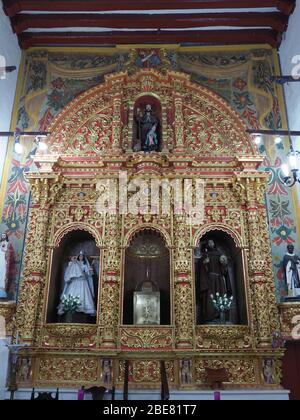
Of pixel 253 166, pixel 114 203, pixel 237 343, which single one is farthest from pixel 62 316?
pixel 253 166

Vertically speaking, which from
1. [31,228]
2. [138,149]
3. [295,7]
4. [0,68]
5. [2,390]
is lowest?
[2,390]

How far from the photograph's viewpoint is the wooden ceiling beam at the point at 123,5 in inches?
415

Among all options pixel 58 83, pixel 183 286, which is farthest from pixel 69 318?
pixel 58 83

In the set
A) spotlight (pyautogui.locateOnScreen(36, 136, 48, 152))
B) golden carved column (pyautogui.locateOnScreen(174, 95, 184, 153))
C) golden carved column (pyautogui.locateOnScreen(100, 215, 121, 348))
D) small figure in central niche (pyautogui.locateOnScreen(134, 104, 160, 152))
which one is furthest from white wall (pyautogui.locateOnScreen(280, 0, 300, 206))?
spotlight (pyautogui.locateOnScreen(36, 136, 48, 152))

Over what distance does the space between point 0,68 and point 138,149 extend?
3789 millimetres

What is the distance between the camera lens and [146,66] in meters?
11.3

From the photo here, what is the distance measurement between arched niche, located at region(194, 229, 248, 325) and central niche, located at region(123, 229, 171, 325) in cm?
79

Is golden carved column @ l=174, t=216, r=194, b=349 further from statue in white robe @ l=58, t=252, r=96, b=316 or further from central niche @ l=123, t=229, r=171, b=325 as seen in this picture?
statue in white robe @ l=58, t=252, r=96, b=316

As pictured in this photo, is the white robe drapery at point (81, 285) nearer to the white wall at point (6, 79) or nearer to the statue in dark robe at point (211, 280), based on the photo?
the statue in dark robe at point (211, 280)

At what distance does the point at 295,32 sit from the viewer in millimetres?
10172

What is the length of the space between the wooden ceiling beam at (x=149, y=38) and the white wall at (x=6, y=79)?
0.64 m

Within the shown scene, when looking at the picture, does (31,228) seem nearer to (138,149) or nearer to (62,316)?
(62,316)

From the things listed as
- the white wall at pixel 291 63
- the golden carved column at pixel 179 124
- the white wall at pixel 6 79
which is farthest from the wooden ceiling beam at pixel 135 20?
the golden carved column at pixel 179 124

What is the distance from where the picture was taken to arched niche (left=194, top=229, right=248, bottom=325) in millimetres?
9250
